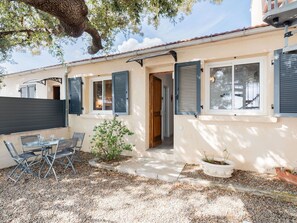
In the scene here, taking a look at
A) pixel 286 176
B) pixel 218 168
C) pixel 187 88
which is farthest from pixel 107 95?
pixel 286 176

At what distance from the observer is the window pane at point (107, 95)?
736cm

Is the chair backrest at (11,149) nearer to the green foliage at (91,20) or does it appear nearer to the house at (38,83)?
the house at (38,83)

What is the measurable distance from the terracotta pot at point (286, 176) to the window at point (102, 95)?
5.72 meters

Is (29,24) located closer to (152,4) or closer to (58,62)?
(58,62)

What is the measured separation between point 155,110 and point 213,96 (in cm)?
242

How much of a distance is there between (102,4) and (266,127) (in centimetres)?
610

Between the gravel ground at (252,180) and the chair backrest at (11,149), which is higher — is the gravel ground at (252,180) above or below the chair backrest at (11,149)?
below

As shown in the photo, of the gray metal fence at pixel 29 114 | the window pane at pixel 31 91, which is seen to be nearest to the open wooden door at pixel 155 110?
the gray metal fence at pixel 29 114

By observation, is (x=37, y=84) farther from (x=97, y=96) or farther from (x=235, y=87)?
(x=235, y=87)

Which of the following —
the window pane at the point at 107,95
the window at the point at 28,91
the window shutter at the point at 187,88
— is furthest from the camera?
the window at the point at 28,91

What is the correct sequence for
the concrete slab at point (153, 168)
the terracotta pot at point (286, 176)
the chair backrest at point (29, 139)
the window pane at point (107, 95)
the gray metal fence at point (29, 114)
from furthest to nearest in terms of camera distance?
the window pane at point (107, 95) < the gray metal fence at point (29, 114) < the chair backrest at point (29, 139) < the concrete slab at point (153, 168) < the terracotta pot at point (286, 176)

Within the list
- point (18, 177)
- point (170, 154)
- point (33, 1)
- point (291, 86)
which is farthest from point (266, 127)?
point (18, 177)

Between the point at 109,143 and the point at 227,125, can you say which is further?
the point at 109,143

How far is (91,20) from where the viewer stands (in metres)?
6.47
